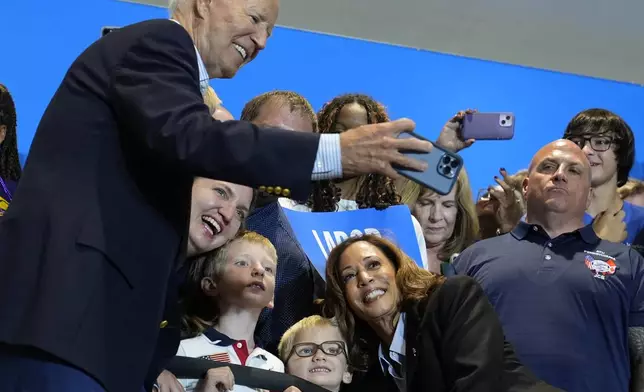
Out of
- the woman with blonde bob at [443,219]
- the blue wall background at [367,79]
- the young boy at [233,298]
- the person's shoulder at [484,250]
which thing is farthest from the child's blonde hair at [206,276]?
the blue wall background at [367,79]

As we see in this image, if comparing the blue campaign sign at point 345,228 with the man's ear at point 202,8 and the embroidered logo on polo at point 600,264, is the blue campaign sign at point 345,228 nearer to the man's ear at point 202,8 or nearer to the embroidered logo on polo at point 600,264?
the embroidered logo on polo at point 600,264

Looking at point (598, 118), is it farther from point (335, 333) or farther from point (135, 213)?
point (135, 213)

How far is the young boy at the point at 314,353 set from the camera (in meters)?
2.49

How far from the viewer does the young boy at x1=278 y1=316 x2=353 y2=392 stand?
2486mm

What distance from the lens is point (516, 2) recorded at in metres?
4.64

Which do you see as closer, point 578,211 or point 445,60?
point 578,211

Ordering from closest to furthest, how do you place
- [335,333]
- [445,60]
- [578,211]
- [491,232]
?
[335,333], [578,211], [491,232], [445,60]

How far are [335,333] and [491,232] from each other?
49.7 inches

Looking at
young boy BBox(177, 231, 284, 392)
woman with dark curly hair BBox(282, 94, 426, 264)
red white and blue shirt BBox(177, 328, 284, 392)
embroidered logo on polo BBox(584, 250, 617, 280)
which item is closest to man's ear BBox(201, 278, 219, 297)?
young boy BBox(177, 231, 284, 392)

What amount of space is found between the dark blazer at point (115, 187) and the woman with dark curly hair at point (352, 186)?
1.60 meters

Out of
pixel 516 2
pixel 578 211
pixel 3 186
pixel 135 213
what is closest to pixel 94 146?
pixel 135 213

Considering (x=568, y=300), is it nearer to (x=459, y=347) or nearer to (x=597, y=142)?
(x=459, y=347)

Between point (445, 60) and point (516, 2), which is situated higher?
point (516, 2)

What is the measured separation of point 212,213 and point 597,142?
162cm
